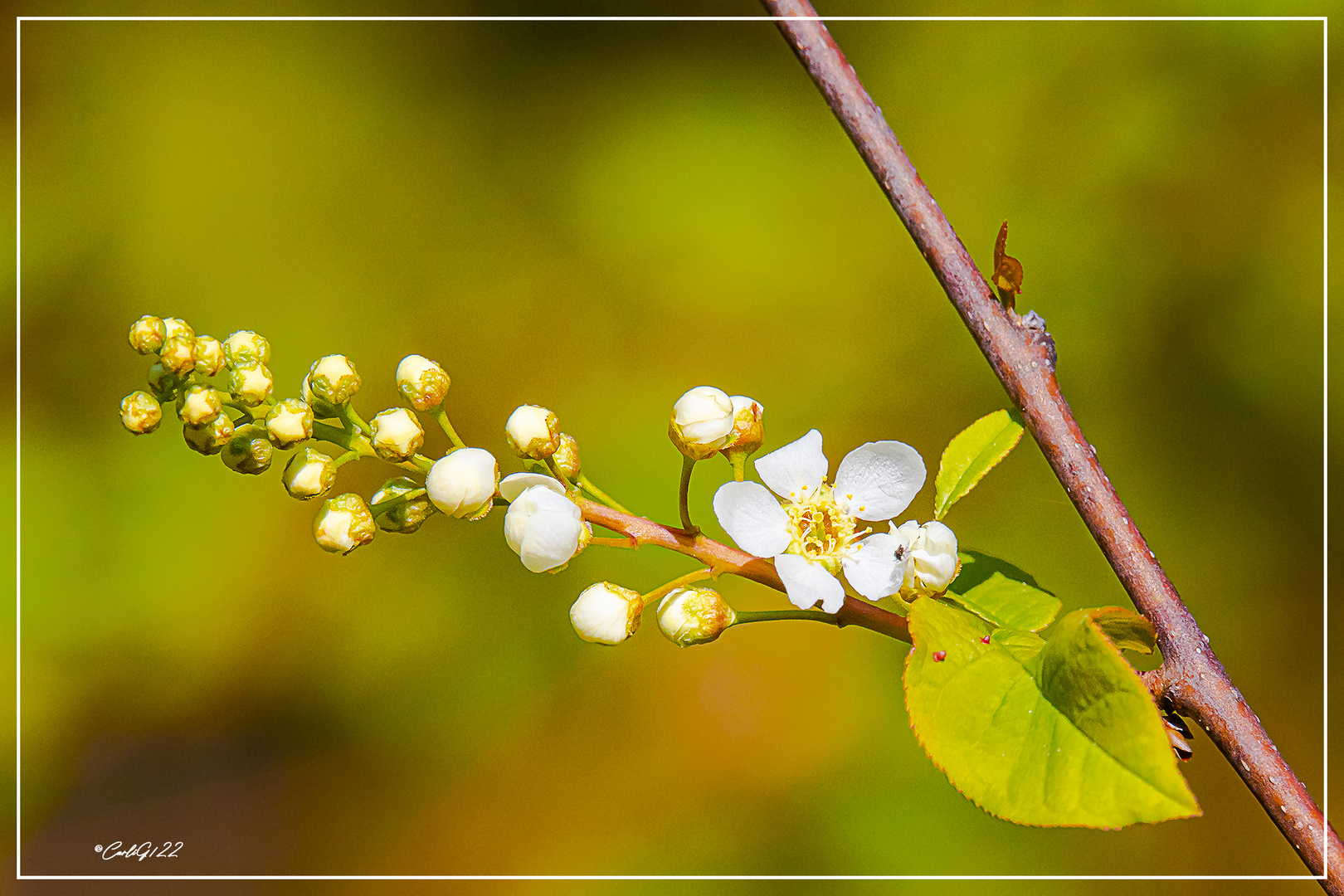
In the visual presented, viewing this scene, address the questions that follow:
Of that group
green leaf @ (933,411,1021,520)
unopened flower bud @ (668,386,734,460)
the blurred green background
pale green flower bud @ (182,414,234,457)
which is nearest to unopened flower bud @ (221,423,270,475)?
pale green flower bud @ (182,414,234,457)

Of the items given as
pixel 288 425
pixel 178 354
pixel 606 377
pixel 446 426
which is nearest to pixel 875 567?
pixel 446 426

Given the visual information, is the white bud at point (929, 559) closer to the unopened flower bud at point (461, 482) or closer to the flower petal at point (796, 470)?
the flower petal at point (796, 470)

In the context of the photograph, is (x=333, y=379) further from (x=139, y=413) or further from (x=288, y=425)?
(x=139, y=413)

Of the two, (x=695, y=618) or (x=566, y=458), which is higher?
(x=566, y=458)

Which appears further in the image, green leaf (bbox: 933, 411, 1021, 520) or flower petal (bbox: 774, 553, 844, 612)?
green leaf (bbox: 933, 411, 1021, 520)

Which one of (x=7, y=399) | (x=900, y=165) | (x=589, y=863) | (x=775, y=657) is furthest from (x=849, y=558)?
(x=7, y=399)

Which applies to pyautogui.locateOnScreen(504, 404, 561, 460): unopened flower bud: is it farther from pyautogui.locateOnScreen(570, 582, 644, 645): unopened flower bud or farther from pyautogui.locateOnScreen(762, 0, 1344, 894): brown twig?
pyautogui.locateOnScreen(762, 0, 1344, 894): brown twig

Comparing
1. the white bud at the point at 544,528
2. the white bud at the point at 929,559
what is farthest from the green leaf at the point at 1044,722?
the white bud at the point at 544,528
